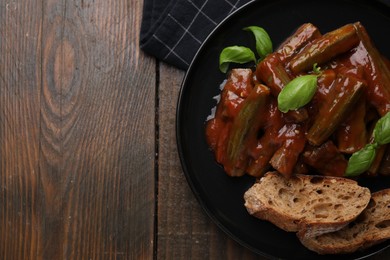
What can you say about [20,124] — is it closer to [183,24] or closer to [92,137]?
[92,137]

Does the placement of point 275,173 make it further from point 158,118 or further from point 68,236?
point 68,236

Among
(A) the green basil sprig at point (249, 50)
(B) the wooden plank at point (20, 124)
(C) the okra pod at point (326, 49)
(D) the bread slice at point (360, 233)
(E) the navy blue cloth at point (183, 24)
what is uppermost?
(C) the okra pod at point (326, 49)

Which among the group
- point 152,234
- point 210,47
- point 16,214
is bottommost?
point 16,214

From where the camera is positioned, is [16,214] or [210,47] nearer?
[210,47]

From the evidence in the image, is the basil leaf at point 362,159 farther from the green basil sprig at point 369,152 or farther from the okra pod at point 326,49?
the okra pod at point 326,49

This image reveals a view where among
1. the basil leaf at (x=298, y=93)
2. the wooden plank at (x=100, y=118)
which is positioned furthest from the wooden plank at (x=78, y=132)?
the basil leaf at (x=298, y=93)

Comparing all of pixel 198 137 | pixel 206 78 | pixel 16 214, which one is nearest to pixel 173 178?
pixel 198 137

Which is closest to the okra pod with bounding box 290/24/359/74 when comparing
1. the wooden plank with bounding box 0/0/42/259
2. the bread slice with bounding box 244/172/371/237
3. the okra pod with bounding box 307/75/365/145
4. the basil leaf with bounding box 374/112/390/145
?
the okra pod with bounding box 307/75/365/145
